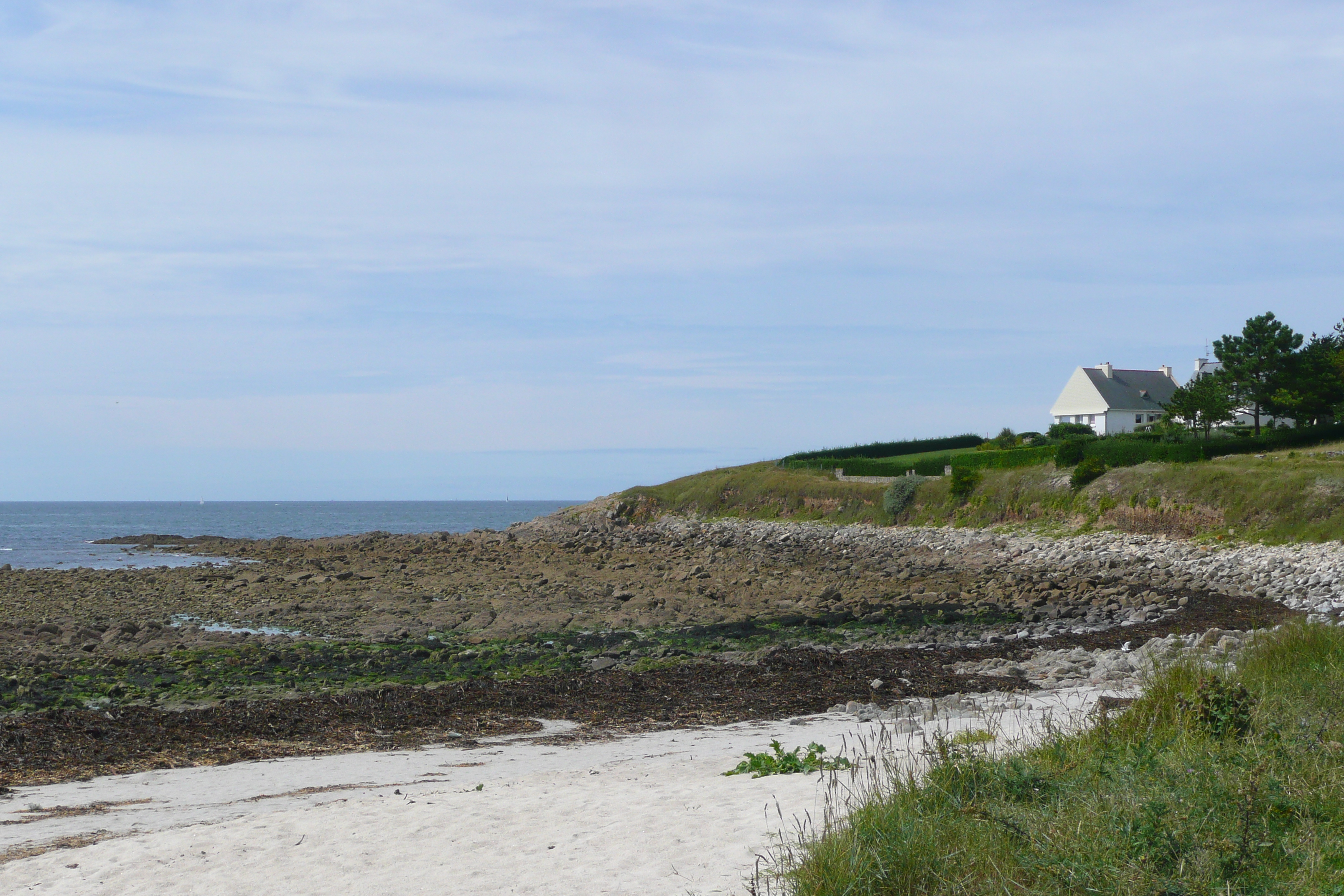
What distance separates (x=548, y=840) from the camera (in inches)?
259

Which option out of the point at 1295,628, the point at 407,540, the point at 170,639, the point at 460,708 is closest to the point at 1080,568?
the point at 1295,628

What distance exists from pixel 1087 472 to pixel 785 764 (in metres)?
33.3

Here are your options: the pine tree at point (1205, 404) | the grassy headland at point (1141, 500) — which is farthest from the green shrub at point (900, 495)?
the pine tree at point (1205, 404)

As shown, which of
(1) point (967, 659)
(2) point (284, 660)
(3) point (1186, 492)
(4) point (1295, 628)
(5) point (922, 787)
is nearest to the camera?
(5) point (922, 787)

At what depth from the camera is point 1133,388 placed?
225 ft

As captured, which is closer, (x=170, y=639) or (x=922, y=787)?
(x=922, y=787)

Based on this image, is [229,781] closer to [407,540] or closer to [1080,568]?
[1080,568]

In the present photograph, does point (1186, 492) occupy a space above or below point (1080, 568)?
above

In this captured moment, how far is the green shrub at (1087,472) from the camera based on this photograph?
37594mm

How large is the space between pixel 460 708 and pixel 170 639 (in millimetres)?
9343

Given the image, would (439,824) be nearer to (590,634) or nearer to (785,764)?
(785,764)

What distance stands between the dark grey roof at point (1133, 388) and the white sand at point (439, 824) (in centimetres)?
6233

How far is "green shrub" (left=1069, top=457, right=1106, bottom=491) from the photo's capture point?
3759cm

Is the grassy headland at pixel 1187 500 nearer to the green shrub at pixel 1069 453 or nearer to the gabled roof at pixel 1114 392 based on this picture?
the green shrub at pixel 1069 453
